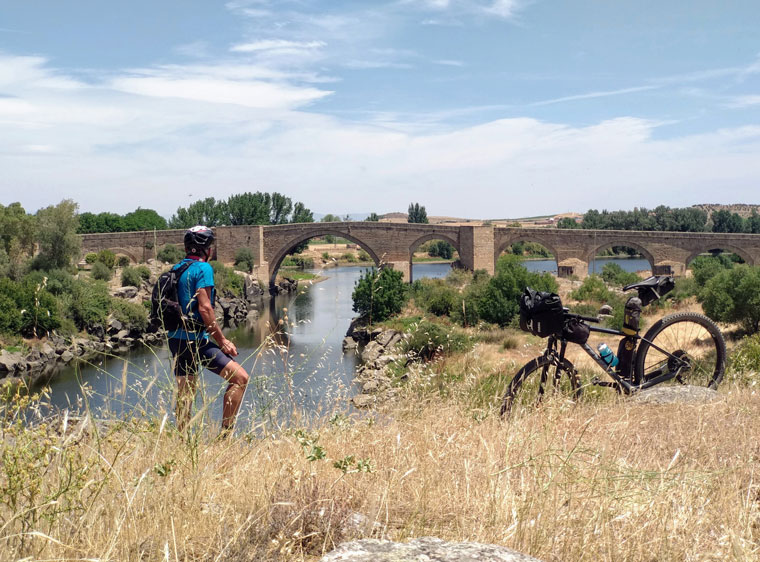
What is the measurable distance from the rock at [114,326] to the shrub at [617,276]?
76.7 ft

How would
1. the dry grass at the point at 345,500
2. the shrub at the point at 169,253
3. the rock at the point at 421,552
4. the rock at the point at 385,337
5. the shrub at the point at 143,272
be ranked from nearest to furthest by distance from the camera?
the rock at the point at 421,552
the dry grass at the point at 345,500
the rock at the point at 385,337
the shrub at the point at 143,272
the shrub at the point at 169,253

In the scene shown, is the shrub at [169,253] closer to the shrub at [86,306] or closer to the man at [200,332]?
the shrub at [86,306]

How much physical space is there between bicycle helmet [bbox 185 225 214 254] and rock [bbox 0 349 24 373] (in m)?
18.8

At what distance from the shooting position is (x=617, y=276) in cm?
3759

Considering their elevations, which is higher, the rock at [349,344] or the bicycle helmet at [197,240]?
the bicycle helmet at [197,240]

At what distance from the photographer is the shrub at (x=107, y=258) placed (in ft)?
133

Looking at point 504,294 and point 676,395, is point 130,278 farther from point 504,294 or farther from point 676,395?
point 676,395

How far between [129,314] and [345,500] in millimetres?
26081

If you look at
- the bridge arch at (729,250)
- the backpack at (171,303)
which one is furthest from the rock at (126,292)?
the bridge arch at (729,250)

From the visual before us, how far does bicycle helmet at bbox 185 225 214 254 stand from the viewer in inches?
133

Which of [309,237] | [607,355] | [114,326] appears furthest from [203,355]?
[309,237]

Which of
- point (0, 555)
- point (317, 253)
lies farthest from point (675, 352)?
point (317, 253)

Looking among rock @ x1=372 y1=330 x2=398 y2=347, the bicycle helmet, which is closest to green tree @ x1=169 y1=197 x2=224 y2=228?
rock @ x1=372 y1=330 x2=398 y2=347

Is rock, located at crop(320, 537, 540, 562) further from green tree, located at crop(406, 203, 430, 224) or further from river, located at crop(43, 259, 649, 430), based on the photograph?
green tree, located at crop(406, 203, 430, 224)
